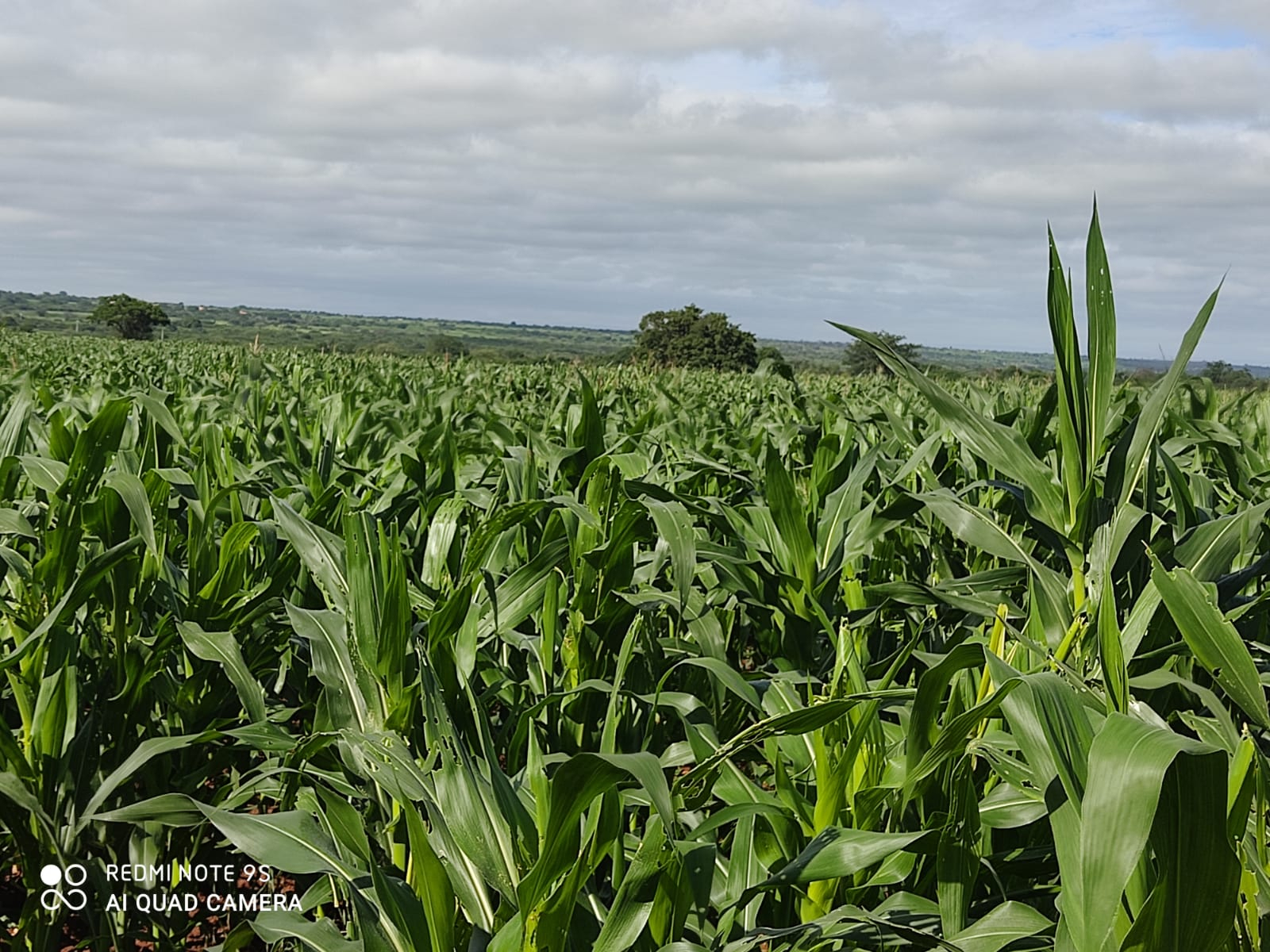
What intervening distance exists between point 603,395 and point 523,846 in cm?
803

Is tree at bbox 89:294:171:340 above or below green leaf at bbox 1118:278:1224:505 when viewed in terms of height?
above

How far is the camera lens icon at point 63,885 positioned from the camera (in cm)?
191

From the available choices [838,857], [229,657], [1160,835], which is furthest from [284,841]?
[1160,835]

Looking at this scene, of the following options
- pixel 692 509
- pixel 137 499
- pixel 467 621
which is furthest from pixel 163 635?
pixel 692 509

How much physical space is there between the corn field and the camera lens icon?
4 cm

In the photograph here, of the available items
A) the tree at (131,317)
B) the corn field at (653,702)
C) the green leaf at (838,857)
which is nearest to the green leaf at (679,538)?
the corn field at (653,702)

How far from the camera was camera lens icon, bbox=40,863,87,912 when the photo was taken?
1914 millimetres

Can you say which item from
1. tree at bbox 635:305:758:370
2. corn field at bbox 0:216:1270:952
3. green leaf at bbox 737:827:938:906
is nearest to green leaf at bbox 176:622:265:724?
corn field at bbox 0:216:1270:952

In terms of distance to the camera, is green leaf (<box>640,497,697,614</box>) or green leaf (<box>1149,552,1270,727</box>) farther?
green leaf (<box>640,497,697,614</box>)

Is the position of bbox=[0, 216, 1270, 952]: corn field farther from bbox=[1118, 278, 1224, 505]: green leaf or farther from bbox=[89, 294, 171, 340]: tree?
bbox=[89, 294, 171, 340]: tree

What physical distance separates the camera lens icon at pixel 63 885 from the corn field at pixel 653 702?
1.4 inches

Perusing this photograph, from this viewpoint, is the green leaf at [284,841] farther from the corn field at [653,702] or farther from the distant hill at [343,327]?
the distant hill at [343,327]

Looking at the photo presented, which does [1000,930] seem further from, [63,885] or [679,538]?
[63,885]

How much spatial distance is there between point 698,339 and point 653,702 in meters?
46.8
